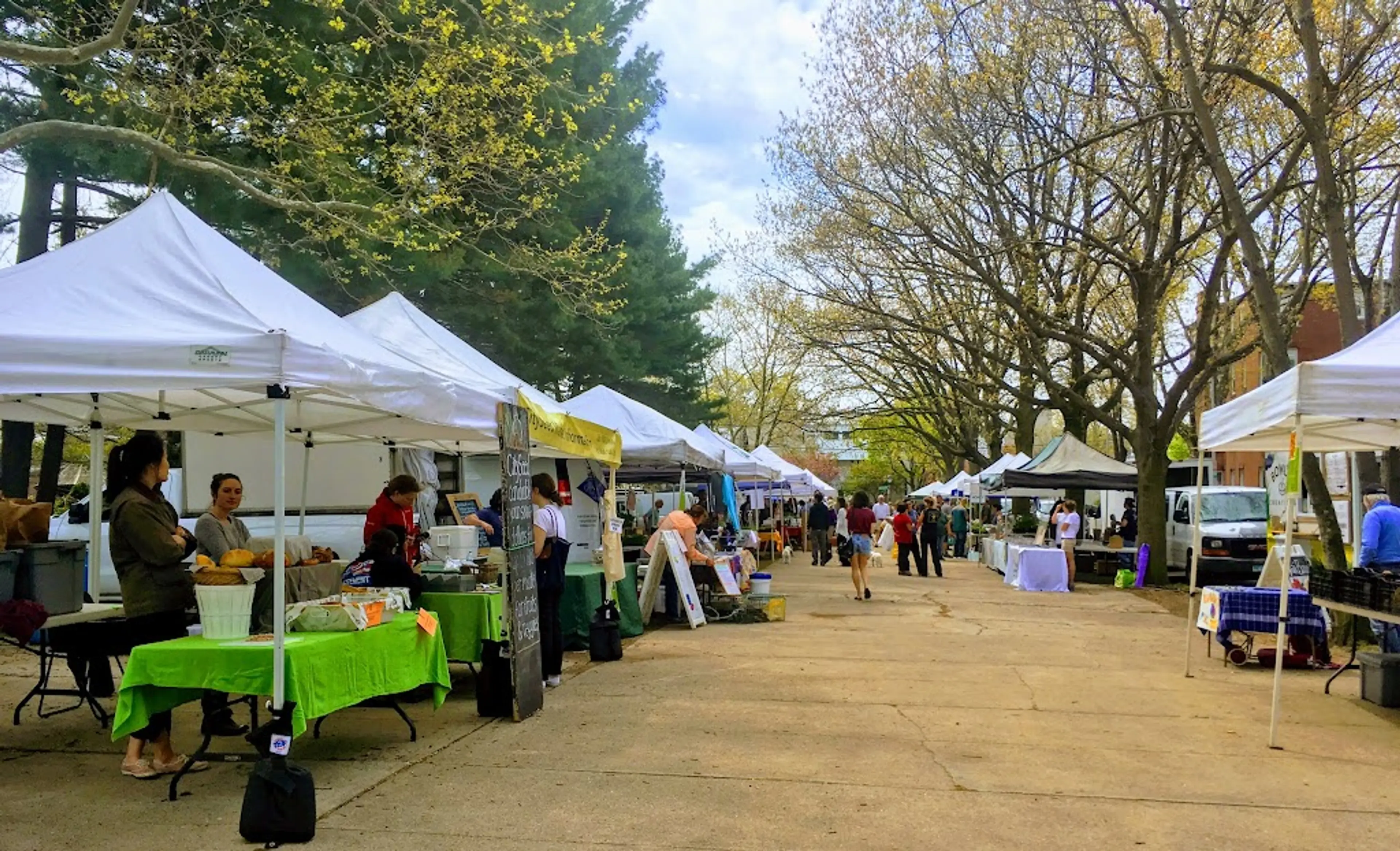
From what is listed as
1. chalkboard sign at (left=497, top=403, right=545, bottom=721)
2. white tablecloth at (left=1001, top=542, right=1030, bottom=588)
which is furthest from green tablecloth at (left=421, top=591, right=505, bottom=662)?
white tablecloth at (left=1001, top=542, right=1030, bottom=588)

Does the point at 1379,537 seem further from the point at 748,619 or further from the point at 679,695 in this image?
the point at 748,619

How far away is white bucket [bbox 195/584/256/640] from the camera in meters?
5.54

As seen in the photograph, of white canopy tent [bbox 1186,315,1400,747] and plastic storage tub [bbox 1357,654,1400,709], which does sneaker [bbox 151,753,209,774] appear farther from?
plastic storage tub [bbox 1357,654,1400,709]

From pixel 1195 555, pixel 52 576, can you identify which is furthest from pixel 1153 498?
pixel 52 576

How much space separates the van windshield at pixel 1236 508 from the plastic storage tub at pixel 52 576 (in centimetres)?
1802

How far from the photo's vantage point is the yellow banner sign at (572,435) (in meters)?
8.38

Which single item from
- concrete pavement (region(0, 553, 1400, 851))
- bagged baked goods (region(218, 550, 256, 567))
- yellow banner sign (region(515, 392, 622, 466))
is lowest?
concrete pavement (region(0, 553, 1400, 851))

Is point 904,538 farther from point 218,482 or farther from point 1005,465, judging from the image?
point 218,482

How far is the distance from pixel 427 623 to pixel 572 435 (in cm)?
294

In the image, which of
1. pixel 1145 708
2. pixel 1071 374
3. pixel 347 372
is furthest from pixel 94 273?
pixel 1071 374

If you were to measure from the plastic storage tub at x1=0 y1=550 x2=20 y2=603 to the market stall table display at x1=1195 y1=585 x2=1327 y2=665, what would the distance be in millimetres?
9685

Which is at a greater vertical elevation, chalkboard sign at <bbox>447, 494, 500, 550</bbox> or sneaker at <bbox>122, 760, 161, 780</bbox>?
chalkboard sign at <bbox>447, 494, 500, 550</bbox>

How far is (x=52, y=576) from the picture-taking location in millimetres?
7500

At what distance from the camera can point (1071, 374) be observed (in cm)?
2481
